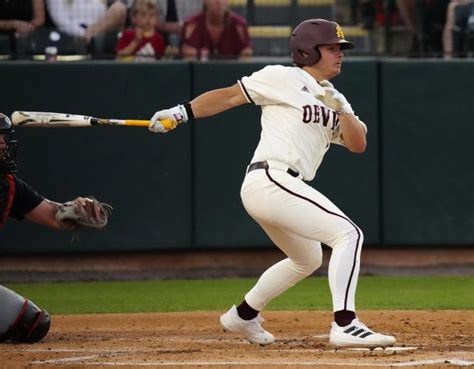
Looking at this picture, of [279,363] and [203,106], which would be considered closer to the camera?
[279,363]

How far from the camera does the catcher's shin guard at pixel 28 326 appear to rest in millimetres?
6854

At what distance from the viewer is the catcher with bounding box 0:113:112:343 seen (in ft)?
21.6

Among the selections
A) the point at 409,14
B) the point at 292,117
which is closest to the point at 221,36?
the point at 409,14

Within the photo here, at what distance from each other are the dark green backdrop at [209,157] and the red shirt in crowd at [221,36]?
387 millimetres

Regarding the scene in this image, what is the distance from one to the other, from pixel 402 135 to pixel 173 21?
2.27m

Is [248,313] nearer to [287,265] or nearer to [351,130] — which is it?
[287,265]

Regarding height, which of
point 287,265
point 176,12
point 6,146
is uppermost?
point 176,12

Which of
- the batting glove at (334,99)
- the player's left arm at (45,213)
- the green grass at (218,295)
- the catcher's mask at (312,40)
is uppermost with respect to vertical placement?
the catcher's mask at (312,40)

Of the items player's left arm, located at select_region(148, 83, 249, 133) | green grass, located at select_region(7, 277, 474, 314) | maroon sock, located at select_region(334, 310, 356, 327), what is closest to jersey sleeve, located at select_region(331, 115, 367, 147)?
player's left arm, located at select_region(148, 83, 249, 133)

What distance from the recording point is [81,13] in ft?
34.4

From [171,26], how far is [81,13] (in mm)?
804

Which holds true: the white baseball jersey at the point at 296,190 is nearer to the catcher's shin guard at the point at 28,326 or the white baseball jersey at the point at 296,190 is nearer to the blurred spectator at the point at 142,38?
the catcher's shin guard at the point at 28,326

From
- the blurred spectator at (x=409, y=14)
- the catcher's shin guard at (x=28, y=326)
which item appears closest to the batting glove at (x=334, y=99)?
the catcher's shin guard at (x=28, y=326)

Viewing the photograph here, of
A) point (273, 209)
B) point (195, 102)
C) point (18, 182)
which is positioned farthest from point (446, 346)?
point (18, 182)
